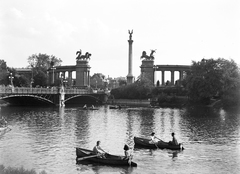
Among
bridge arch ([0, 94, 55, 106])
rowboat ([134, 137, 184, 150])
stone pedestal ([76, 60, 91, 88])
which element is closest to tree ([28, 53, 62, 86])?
stone pedestal ([76, 60, 91, 88])

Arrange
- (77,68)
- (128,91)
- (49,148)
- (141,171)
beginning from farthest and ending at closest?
(77,68), (128,91), (49,148), (141,171)

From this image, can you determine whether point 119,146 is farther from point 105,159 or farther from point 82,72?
point 82,72

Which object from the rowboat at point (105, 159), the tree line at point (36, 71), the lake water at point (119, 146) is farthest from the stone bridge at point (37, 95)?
the rowboat at point (105, 159)

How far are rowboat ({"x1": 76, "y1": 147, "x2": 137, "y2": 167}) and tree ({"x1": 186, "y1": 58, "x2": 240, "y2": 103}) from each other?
76.7 metres

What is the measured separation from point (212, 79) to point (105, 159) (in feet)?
261

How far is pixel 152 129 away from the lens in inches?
2208

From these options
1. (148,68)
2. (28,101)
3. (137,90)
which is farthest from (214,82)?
(148,68)

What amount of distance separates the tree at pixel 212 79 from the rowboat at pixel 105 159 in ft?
252

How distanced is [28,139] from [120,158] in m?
16.6

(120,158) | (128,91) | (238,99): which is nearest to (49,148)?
(120,158)

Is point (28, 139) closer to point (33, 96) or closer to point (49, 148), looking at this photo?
point (49, 148)

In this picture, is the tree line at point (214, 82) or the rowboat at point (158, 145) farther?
the tree line at point (214, 82)

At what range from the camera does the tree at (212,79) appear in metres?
104

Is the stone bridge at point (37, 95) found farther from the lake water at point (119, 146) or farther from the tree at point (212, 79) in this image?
the tree at point (212, 79)
